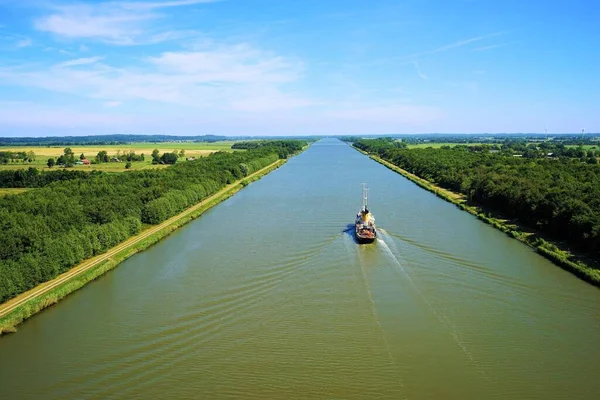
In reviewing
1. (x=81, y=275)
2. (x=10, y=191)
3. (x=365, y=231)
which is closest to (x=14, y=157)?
(x=10, y=191)

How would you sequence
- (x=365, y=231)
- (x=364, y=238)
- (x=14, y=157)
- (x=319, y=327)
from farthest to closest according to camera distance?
(x=14, y=157) < (x=365, y=231) < (x=364, y=238) < (x=319, y=327)

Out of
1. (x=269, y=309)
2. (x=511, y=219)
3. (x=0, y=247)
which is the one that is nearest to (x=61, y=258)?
(x=0, y=247)

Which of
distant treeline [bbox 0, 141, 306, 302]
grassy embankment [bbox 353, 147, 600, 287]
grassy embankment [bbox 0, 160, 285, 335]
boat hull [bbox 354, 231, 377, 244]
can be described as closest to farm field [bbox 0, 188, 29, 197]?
distant treeline [bbox 0, 141, 306, 302]

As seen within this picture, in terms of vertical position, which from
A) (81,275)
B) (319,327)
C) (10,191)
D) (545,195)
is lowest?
(319,327)

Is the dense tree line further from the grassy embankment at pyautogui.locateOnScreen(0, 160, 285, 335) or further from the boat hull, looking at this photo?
the boat hull

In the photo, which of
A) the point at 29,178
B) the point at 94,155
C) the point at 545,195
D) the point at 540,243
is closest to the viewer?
the point at 540,243

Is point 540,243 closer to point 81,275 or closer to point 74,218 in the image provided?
point 81,275
